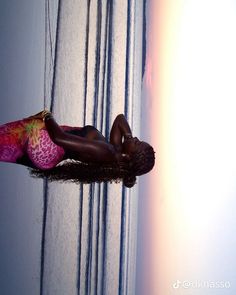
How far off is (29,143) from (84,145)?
0.79ft

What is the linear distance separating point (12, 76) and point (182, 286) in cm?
127

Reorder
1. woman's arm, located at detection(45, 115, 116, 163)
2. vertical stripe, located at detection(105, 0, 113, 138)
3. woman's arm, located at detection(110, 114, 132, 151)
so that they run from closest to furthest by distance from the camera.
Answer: woman's arm, located at detection(45, 115, 116, 163)
woman's arm, located at detection(110, 114, 132, 151)
vertical stripe, located at detection(105, 0, 113, 138)

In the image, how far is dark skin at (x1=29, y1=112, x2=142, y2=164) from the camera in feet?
4.35

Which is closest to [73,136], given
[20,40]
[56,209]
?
[56,209]

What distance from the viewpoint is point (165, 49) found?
154 cm

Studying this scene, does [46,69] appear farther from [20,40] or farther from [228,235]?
[228,235]

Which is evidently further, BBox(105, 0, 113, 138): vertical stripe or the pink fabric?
BBox(105, 0, 113, 138): vertical stripe

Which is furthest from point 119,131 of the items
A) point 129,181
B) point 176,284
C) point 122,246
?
point 176,284

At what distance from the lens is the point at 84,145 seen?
1324mm

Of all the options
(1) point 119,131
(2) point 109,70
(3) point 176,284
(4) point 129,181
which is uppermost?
(2) point 109,70

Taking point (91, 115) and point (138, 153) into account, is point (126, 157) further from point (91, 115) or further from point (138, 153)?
point (91, 115)

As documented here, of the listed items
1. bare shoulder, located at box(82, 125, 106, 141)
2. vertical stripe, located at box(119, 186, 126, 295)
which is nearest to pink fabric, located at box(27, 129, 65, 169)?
bare shoulder, located at box(82, 125, 106, 141)

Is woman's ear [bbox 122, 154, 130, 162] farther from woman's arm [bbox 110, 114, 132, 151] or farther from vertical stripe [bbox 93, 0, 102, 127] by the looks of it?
vertical stripe [bbox 93, 0, 102, 127]

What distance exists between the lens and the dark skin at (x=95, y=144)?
1327mm
